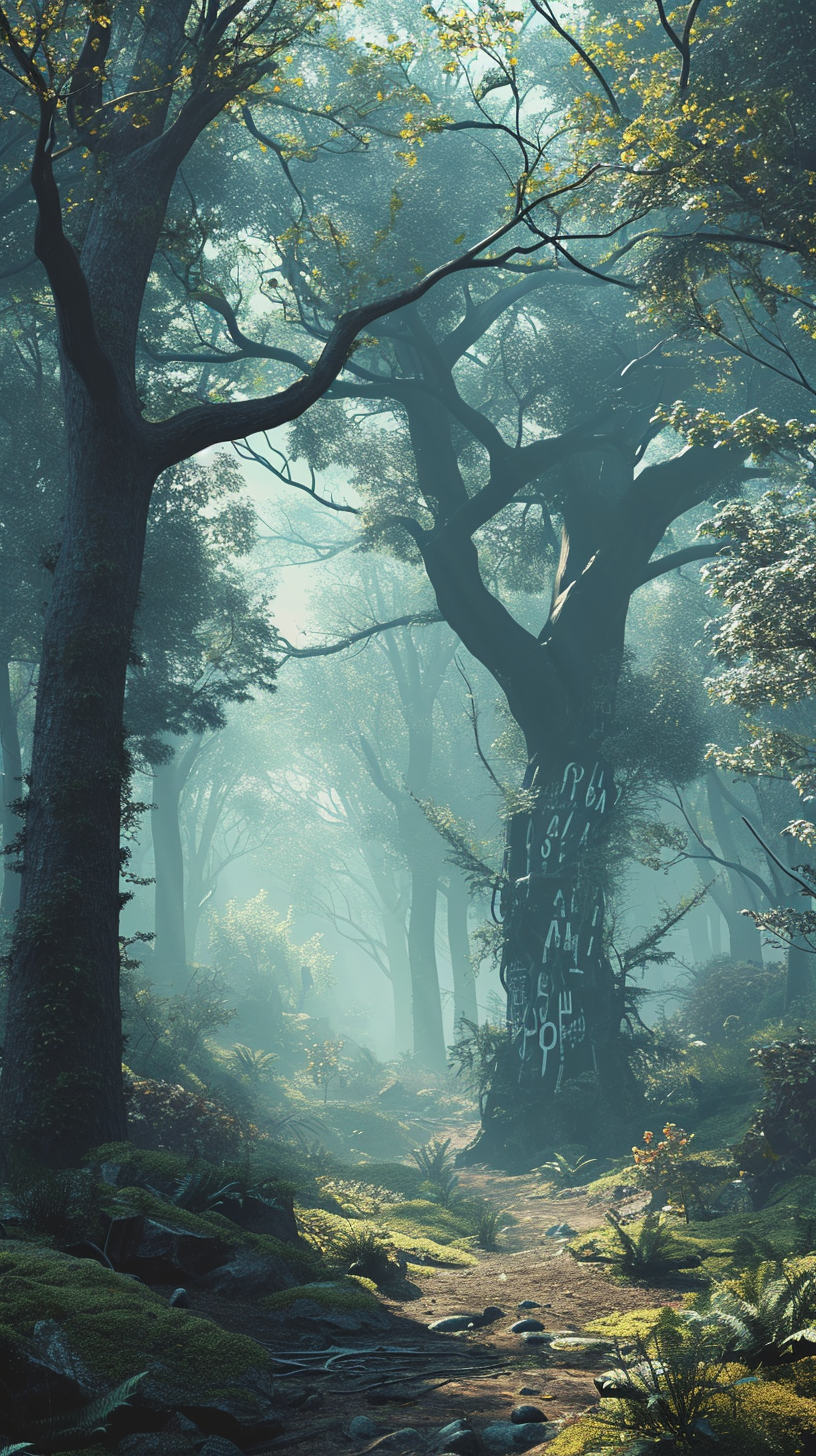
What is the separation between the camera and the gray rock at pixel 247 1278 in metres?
4.81

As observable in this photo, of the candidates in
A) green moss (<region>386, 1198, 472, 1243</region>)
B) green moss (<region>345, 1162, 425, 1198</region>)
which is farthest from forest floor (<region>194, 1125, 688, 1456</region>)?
green moss (<region>345, 1162, 425, 1198</region>)

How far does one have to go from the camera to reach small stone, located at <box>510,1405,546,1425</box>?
327cm

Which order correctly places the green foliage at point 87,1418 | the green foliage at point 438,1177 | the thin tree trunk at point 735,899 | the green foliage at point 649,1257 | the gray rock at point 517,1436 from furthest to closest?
the thin tree trunk at point 735,899, the green foliage at point 438,1177, the green foliage at point 649,1257, the gray rock at point 517,1436, the green foliage at point 87,1418

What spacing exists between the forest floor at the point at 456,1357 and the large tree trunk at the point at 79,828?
6.71 ft

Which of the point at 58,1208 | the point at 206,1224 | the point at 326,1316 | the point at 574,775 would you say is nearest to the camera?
the point at 58,1208

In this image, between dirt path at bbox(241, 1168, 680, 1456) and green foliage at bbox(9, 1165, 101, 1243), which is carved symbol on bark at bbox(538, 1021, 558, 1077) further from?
green foliage at bbox(9, 1165, 101, 1243)

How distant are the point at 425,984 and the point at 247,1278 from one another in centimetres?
2777

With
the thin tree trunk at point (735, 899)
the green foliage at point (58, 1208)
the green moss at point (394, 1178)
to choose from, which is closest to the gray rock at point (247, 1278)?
the green foliage at point (58, 1208)

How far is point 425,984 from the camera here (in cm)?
3198

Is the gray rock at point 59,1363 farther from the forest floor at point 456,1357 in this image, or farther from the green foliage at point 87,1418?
the forest floor at point 456,1357

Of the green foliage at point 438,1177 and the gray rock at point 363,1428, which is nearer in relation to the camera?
the gray rock at point 363,1428

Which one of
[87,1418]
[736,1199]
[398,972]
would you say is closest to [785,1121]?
[736,1199]

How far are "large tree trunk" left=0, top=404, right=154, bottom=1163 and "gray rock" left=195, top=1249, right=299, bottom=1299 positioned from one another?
59.1 inches

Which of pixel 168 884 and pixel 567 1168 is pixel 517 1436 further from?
pixel 168 884
